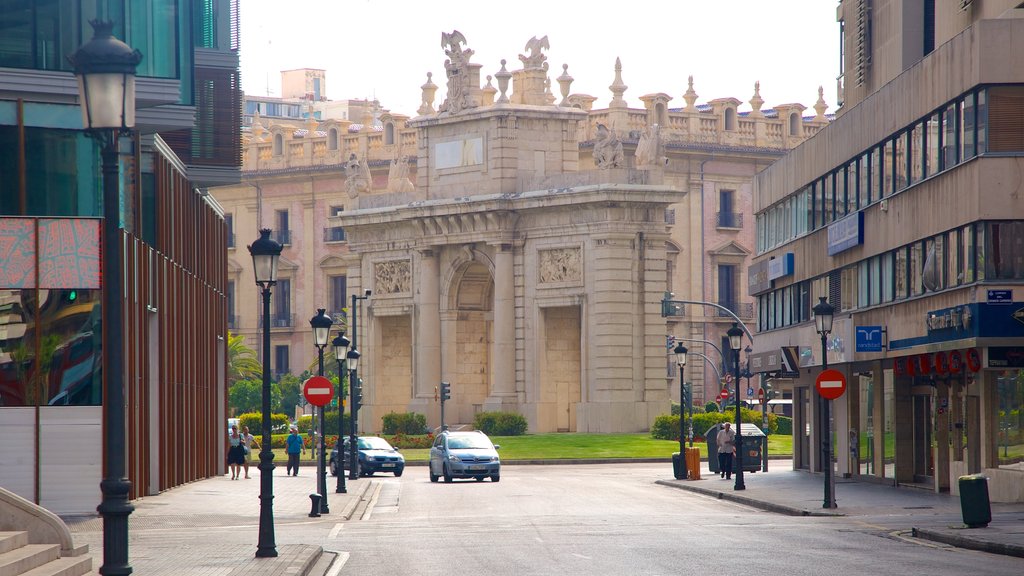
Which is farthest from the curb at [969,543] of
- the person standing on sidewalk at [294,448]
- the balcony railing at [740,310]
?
the balcony railing at [740,310]

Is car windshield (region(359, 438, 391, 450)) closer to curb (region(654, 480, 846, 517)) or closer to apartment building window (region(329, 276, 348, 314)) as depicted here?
curb (region(654, 480, 846, 517))

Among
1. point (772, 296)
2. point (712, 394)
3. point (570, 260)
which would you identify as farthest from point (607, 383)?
point (712, 394)

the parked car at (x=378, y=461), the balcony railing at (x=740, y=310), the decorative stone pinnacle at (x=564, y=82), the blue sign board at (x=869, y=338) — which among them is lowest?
the parked car at (x=378, y=461)

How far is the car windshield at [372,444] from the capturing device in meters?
57.7

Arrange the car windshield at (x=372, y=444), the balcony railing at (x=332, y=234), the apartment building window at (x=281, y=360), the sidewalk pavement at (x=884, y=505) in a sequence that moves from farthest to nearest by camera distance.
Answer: the apartment building window at (x=281, y=360), the balcony railing at (x=332, y=234), the car windshield at (x=372, y=444), the sidewalk pavement at (x=884, y=505)

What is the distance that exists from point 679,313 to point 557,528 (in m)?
74.1

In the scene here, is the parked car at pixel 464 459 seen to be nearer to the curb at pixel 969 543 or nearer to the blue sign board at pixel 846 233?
the blue sign board at pixel 846 233

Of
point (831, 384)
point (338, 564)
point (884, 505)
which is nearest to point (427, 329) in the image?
point (831, 384)

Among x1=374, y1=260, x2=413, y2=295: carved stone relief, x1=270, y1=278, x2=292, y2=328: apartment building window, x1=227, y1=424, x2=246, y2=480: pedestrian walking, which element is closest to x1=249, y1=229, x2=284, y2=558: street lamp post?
x1=227, y1=424, x2=246, y2=480: pedestrian walking

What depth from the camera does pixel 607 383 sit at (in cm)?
7606

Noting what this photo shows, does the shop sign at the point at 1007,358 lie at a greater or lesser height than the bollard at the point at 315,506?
greater

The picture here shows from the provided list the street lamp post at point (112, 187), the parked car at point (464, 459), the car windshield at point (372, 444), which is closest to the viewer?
the street lamp post at point (112, 187)

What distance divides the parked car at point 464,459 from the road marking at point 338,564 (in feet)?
87.4

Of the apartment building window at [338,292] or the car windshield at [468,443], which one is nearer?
the car windshield at [468,443]
